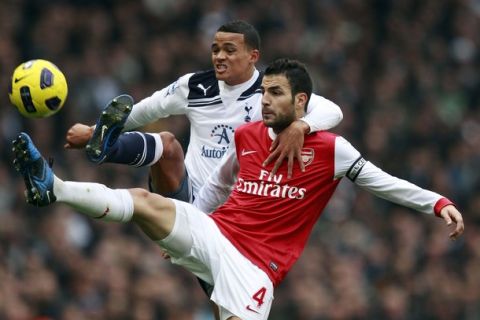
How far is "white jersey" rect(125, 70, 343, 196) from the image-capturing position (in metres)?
9.30

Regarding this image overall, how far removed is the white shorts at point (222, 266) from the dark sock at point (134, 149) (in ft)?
2.16

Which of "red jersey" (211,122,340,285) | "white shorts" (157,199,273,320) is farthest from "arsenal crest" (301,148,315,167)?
"white shorts" (157,199,273,320)

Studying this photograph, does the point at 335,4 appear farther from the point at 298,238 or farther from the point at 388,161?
the point at 298,238

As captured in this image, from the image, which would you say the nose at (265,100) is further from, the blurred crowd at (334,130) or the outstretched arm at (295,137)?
the blurred crowd at (334,130)

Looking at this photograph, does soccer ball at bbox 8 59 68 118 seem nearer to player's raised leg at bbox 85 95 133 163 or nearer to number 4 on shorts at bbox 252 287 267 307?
player's raised leg at bbox 85 95 133 163

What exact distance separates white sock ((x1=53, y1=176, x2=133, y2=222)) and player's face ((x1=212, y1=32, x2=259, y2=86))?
136 centimetres

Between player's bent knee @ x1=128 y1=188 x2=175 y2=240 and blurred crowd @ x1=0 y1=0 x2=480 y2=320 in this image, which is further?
blurred crowd @ x1=0 y1=0 x2=480 y2=320

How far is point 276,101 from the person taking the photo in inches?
342

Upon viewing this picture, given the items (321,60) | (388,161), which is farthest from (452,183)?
(321,60)

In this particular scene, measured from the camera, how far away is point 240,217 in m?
8.81

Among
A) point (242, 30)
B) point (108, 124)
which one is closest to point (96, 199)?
point (108, 124)

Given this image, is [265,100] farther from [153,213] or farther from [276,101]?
[153,213]

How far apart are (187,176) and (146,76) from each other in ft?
22.2

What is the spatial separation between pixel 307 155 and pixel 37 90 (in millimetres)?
1787
